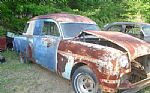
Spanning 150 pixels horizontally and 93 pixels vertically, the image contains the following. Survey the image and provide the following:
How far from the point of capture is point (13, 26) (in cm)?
1303

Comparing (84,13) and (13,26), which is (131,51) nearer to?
(13,26)

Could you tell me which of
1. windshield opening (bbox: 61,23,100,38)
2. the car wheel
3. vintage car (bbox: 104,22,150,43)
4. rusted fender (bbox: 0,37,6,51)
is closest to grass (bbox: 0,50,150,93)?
the car wheel

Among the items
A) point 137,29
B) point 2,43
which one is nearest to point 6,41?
point 2,43

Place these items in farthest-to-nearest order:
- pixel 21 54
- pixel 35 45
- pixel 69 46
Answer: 1. pixel 21 54
2. pixel 35 45
3. pixel 69 46

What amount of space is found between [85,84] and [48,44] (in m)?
1.71

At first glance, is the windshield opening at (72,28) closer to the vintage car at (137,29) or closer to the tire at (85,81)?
the tire at (85,81)

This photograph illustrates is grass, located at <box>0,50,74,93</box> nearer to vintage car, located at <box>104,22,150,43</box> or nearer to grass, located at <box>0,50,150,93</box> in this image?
grass, located at <box>0,50,150,93</box>

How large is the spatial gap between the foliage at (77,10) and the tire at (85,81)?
24.4 feet

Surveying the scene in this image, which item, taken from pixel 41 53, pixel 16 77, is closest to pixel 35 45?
pixel 41 53

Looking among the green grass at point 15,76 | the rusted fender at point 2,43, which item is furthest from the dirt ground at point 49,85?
the rusted fender at point 2,43

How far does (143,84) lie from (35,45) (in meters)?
3.40

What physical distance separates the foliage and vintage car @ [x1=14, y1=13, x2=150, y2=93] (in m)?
5.32

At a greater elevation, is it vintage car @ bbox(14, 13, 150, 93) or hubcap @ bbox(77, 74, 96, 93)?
vintage car @ bbox(14, 13, 150, 93)

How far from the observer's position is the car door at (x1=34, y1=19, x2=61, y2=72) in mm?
6539
